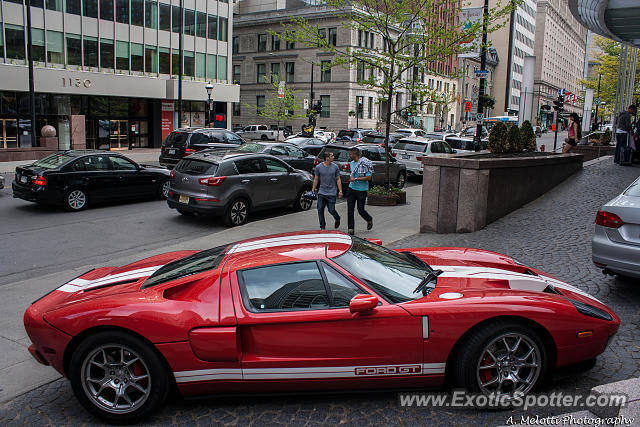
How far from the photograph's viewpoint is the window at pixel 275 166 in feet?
46.2

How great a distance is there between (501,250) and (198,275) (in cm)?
635

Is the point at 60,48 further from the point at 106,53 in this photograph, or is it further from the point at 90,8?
the point at 90,8

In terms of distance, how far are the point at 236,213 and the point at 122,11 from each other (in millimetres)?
33171

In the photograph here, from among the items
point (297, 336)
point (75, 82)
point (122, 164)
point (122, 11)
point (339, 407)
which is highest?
point (122, 11)

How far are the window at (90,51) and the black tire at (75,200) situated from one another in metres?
27.8

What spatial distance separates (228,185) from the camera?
12.7m

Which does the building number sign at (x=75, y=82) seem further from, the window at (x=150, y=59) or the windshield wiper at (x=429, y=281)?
the windshield wiper at (x=429, y=281)

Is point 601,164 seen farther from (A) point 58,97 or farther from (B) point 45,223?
(A) point 58,97

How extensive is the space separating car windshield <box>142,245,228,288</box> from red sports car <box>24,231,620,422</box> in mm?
209

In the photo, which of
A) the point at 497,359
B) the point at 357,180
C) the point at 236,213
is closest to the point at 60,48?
the point at 236,213

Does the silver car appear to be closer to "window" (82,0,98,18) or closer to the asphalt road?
the asphalt road

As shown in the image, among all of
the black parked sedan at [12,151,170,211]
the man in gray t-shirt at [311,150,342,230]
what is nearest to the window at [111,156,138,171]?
the black parked sedan at [12,151,170,211]

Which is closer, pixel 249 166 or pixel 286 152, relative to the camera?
pixel 249 166

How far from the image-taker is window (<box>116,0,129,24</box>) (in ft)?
130
